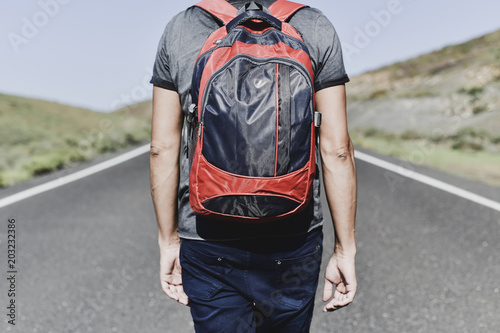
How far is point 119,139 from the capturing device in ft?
46.0

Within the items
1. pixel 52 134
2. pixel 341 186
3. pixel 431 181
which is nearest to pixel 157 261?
pixel 341 186

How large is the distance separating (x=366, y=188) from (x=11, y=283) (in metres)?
5.36

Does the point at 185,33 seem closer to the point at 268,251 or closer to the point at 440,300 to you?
the point at 268,251

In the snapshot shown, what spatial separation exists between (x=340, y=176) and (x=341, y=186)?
40 mm

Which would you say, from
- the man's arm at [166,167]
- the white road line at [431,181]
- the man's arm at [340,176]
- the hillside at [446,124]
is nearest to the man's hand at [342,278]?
the man's arm at [340,176]

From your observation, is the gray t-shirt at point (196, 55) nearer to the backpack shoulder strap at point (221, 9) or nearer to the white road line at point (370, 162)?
the backpack shoulder strap at point (221, 9)

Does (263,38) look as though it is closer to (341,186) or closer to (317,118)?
(317,118)

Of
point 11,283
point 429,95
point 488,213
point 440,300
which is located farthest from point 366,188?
point 429,95

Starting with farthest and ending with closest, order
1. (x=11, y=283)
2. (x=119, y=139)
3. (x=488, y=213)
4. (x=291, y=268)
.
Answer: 1. (x=119, y=139)
2. (x=488, y=213)
3. (x=11, y=283)
4. (x=291, y=268)

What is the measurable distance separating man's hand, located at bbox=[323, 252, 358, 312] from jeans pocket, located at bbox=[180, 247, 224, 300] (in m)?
0.53

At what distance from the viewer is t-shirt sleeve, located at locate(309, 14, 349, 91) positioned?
1.77 m

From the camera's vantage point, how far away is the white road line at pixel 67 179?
6871mm

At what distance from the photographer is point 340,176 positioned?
1.89m

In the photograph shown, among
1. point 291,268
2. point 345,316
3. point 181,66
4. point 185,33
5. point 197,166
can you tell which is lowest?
point 345,316
